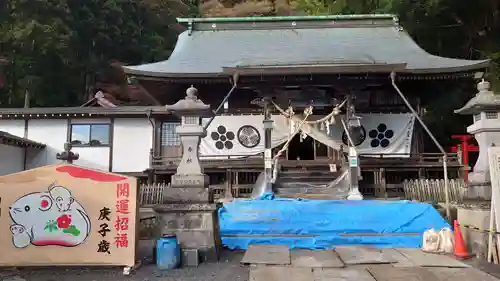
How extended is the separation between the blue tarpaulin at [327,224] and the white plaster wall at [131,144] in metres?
7.95

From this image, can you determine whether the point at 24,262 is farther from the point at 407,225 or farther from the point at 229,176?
the point at 229,176

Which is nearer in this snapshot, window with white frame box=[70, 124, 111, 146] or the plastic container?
→ the plastic container

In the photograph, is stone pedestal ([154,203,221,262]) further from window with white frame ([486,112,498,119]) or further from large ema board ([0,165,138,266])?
window with white frame ([486,112,498,119])

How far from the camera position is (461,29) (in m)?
21.8

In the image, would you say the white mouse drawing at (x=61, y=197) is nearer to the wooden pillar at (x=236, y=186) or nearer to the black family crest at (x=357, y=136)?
the wooden pillar at (x=236, y=186)

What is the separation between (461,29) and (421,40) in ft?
6.71

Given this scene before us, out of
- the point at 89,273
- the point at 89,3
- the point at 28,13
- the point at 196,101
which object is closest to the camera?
the point at 89,273

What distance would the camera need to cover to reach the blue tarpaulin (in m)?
8.27

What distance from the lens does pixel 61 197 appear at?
645 centimetres

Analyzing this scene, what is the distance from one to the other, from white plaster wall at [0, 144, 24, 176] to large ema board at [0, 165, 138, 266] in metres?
10.1

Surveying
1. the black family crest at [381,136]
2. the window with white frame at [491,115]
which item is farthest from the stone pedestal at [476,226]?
the black family crest at [381,136]

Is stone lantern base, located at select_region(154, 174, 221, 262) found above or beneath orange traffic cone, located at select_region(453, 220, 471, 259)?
above

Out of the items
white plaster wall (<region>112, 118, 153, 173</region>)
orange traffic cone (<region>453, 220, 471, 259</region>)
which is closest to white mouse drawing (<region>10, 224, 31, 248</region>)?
orange traffic cone (<region>453, 220, 471, 259</region>)

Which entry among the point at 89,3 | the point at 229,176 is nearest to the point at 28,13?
the point at 89,3
